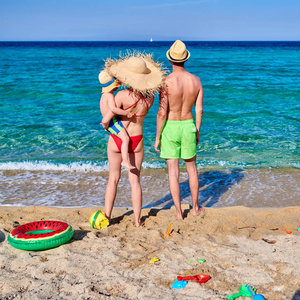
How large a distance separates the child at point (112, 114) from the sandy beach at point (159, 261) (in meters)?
Answer: 0.95

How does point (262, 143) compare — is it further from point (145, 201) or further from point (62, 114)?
point (62, 114)

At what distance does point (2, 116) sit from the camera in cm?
1212

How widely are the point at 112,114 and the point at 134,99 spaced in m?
0.31

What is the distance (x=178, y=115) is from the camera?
4484 millimetres

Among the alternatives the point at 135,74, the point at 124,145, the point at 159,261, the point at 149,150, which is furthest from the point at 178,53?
the point at 149,150

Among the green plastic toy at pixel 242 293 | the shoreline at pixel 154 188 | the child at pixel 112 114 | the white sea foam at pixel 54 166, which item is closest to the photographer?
the green plastic toy at pixel 242 293

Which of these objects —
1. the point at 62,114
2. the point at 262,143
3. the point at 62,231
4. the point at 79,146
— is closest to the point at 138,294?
the point at 62,231

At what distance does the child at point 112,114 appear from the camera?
3.93m

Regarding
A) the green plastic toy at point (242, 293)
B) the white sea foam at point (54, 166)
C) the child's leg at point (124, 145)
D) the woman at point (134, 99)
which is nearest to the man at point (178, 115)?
the woman at point (134, 99)

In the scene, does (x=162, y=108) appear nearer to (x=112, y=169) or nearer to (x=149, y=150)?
(x=112, y=169)

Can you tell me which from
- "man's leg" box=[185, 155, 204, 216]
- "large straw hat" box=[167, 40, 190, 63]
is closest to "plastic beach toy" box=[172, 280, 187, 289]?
"man's leg" box=[185, 155, 204, 216]

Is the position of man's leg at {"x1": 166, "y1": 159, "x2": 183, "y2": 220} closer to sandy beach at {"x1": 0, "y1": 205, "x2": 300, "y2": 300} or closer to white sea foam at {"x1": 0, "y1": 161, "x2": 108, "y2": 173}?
sandy beach at {"x1": 0, "y1": 205, "x2": 300, "y2": 300}

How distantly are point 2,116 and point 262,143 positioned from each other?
8.60 m

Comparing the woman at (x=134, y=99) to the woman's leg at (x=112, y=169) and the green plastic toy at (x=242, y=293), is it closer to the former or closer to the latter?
the woman's leg at (x=112, y=169)
